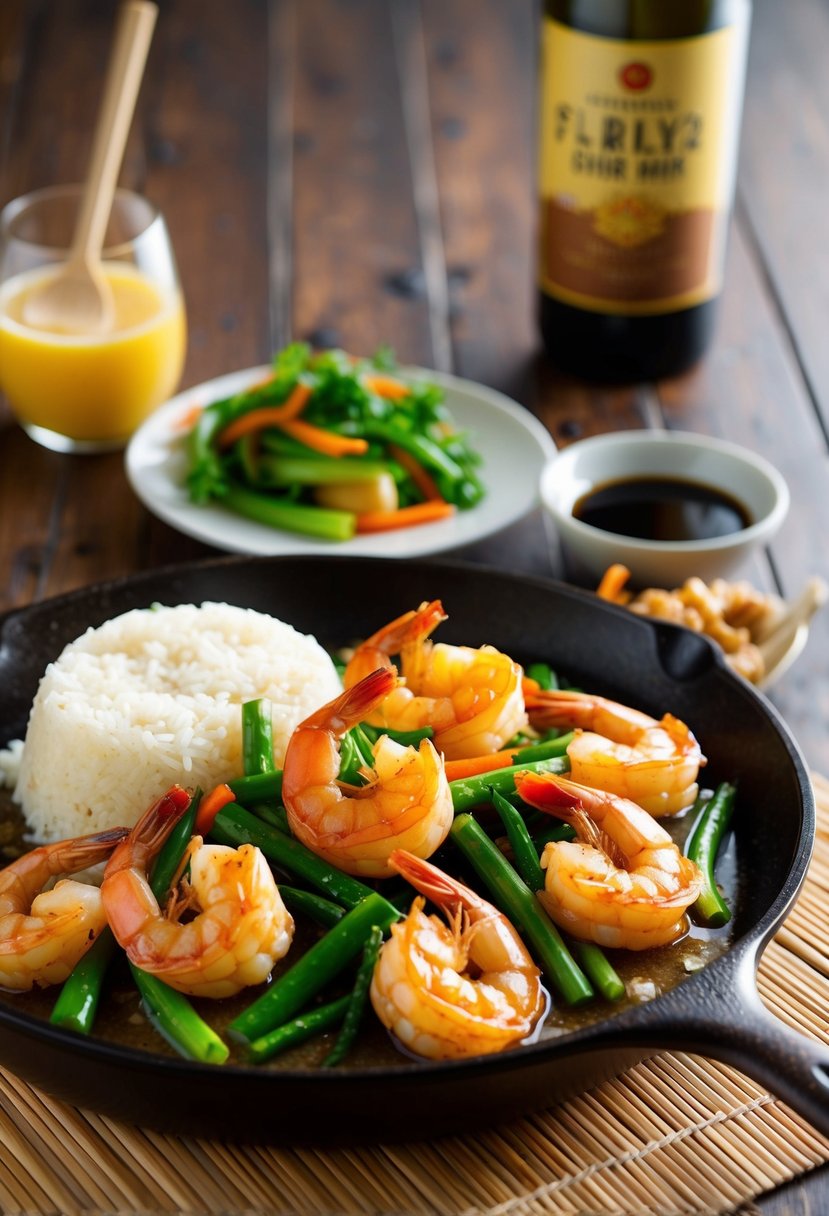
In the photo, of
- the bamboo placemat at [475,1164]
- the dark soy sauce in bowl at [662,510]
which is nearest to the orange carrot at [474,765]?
the bamboo placemat at [475,1164]

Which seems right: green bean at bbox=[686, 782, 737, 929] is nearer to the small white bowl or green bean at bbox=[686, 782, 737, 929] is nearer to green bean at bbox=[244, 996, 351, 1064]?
green bean at bbox=[244, 996, 351, 1064]

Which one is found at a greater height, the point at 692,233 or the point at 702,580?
the point at 692,233

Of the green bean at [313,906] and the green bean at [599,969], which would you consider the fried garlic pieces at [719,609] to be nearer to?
the green bean at [599,969]

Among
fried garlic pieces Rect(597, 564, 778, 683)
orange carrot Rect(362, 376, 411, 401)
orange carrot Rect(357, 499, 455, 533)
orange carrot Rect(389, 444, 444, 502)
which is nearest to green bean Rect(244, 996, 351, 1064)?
fried garlic pieces Rect(597, 564, 778, 683)

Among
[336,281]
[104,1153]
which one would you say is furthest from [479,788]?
[336,281]

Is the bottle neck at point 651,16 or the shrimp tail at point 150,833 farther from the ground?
the bottle neck at point 651,16

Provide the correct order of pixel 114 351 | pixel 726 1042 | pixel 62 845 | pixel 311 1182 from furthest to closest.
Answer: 1. pixel 114 351
2. pixel 62 845
3. pixel 311 1182
4. pixel 726 1042

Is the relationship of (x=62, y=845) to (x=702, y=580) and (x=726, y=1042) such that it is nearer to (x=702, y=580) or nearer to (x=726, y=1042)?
(x=726, y=1042)
